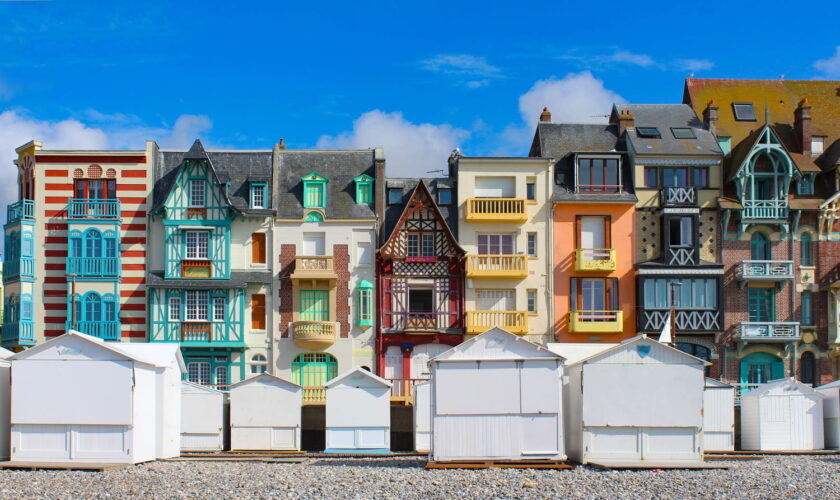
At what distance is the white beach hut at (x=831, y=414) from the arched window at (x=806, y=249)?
8.70m

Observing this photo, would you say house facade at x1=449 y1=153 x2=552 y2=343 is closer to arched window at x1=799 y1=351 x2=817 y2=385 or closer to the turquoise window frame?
the turquoise window frame

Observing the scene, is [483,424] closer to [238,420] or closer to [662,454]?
[662,454]

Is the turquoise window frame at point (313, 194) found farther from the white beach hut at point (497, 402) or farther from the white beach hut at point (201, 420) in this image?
the white beach hut at point (497, 402)

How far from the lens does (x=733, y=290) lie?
48.9 meters

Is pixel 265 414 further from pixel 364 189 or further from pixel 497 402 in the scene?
pixel 364 189

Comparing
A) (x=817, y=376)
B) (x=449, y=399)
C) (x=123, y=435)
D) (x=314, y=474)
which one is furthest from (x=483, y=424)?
(x=817, y=376)

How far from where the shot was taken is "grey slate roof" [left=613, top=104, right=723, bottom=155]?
49.2 meters

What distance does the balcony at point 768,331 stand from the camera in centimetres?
4788

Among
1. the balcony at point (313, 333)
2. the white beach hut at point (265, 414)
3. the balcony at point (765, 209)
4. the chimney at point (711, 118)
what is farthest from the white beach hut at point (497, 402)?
the chimney at point (711, 118)

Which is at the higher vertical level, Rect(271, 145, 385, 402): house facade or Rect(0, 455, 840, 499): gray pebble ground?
Rect(271, 145, 385, 402): house facade

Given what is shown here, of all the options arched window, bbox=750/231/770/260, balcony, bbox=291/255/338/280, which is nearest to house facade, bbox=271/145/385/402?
balcony, bbox=291/255/338/280

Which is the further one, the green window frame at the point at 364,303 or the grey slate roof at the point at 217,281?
the green window frame at the point at 364,303

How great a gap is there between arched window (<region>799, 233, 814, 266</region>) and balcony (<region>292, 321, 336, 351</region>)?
63.2ft

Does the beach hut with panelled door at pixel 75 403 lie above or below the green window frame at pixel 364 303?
below
